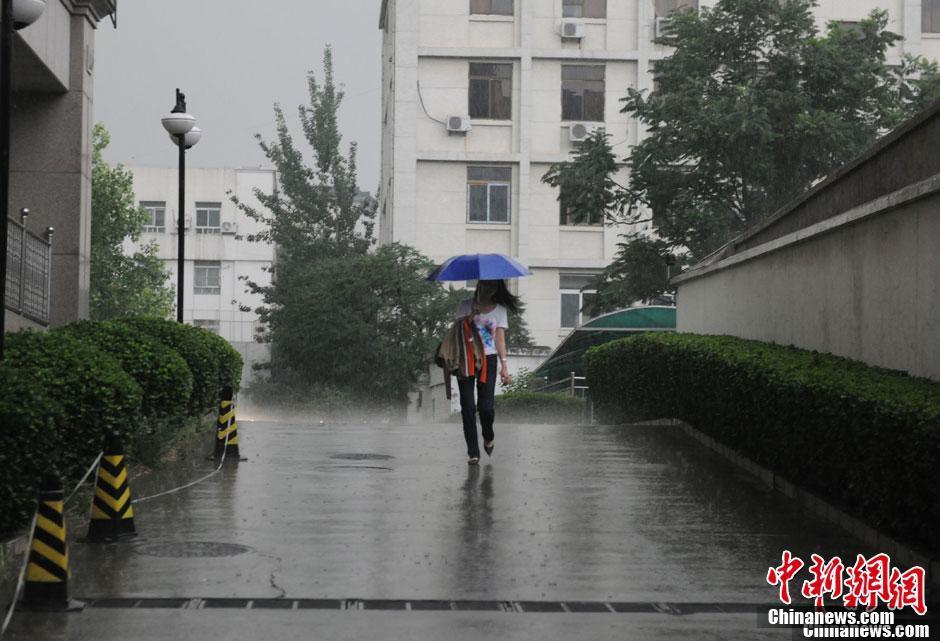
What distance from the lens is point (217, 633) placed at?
7113 millimetres

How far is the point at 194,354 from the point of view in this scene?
17.0m

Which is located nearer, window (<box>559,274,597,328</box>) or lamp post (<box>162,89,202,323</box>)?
lamp post (<box>162,89,202,323</box>)

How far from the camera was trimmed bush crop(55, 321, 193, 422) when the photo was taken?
13727 millimetres

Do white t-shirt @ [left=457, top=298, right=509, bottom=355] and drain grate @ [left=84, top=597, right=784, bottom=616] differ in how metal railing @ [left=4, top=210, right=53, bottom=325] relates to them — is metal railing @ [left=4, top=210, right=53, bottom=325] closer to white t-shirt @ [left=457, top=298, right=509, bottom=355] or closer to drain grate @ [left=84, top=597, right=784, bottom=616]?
white t-shirt @ [left=457, top=298, right=509, bottom=355]

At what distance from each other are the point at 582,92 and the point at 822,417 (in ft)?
126

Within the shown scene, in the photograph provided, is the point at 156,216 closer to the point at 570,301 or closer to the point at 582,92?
the point at 570,301

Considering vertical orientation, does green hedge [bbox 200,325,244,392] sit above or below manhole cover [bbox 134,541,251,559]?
above

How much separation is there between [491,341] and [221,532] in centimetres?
496

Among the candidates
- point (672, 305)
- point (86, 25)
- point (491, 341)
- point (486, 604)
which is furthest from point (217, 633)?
point (672, 305)

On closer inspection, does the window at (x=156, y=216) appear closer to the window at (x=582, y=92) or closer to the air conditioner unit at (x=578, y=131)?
the window at (x=582, y=92)

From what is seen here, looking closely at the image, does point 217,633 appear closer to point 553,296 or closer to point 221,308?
point 553,296

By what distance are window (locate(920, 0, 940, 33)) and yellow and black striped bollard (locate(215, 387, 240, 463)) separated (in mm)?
39492

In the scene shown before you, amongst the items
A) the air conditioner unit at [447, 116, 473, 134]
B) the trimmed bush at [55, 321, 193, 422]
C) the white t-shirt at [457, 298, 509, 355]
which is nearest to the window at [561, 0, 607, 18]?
the air conditioner unit at [447, 116, 473, 134]

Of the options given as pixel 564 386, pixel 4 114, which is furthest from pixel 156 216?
pixel 4 114
